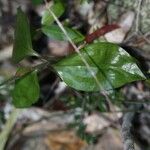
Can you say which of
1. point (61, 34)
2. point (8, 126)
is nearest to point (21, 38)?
point (61, 34)

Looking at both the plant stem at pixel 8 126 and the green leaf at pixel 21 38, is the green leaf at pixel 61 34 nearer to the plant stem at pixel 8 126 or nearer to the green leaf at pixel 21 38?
the green leaf at pixel 21 38

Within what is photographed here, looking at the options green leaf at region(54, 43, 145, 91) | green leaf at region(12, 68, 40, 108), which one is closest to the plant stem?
green leaf at region(12, 68, 40, 108)

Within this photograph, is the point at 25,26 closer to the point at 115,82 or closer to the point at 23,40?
the point at 23,40

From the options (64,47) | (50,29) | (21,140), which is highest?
(50,29)

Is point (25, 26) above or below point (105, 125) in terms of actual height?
above

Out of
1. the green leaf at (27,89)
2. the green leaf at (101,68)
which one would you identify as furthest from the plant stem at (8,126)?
the green leaf at (101,68)

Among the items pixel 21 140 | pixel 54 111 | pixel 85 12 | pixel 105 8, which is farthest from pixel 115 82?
pixel 21 140
